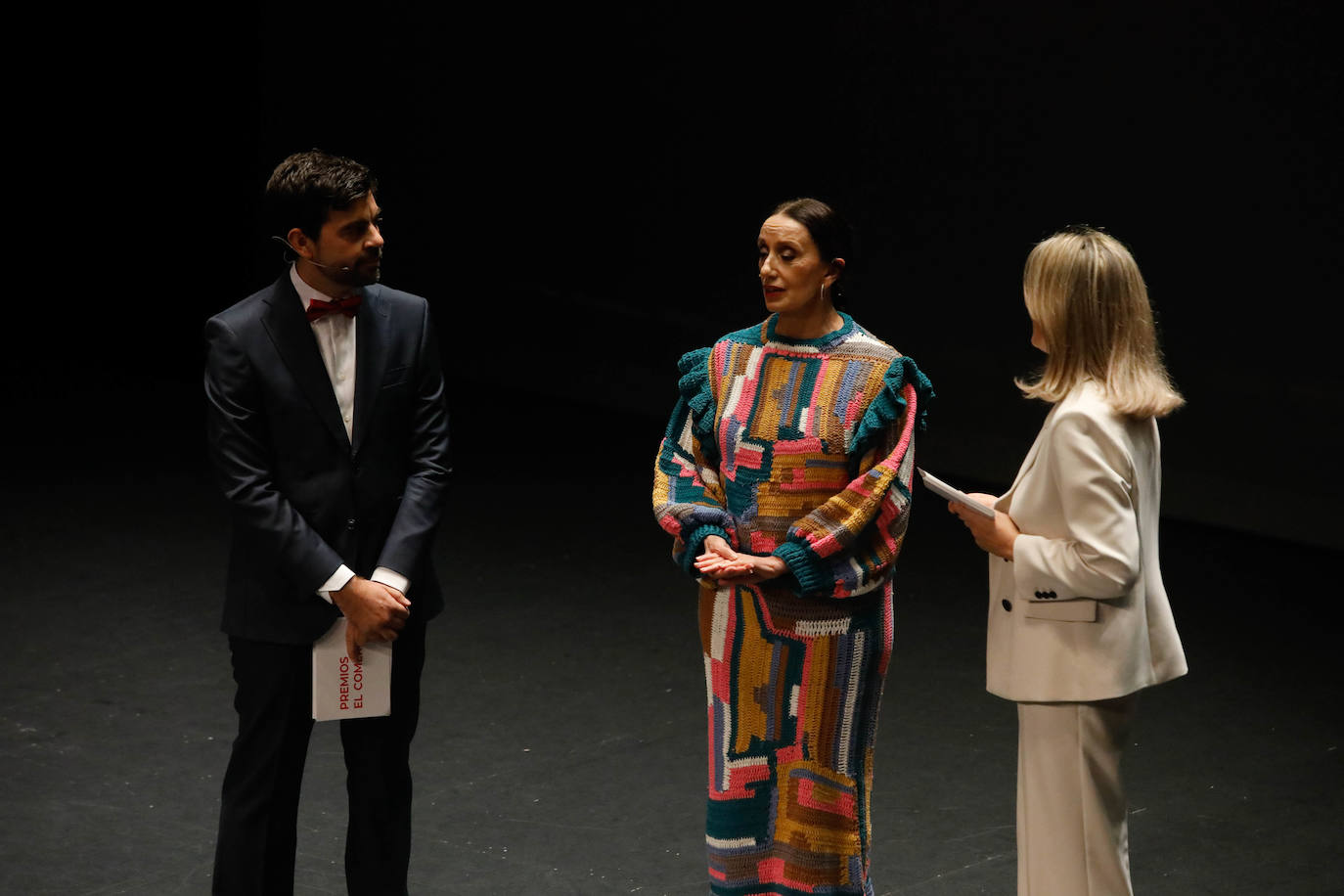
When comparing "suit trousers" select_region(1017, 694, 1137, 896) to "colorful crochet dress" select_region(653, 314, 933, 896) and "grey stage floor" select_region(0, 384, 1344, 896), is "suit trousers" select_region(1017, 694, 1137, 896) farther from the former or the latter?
"grey stage floor" select_region(0, 384, 1344, 896)

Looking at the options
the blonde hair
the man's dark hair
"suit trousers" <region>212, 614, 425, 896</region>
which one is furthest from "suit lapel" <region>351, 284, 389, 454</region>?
the blonde hair

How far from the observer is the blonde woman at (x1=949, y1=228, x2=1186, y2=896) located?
2.71m

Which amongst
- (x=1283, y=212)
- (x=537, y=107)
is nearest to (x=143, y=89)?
(x=537, y=107)

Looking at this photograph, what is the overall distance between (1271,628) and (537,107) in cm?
507

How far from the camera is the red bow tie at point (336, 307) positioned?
123 inches

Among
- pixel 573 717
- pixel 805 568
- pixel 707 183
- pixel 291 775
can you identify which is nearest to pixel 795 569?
pixel 805 568

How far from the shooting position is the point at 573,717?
4.88 meters

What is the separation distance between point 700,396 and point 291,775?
1.04m

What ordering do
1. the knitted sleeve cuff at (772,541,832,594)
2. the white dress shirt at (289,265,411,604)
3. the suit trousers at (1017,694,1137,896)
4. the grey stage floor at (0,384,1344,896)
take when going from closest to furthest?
the suit trousers at (1017,694,1137,896)
the knitted sleeve cuff at (772,541,832,594)
the white dress shirt at (289,265,411,604)
the grey stage floor at (0,384,1344,896)

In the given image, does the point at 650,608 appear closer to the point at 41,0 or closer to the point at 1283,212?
the point at 1283,212

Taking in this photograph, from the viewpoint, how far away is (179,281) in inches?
407

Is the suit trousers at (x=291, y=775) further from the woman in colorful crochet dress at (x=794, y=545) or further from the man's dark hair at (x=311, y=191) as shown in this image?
the man's dark hair at (x=311, y=191)

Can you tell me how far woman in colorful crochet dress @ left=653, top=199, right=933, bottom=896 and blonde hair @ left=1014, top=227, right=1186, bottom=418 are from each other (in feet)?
1.28

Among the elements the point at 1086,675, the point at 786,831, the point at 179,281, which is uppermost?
the point at 1086,675
